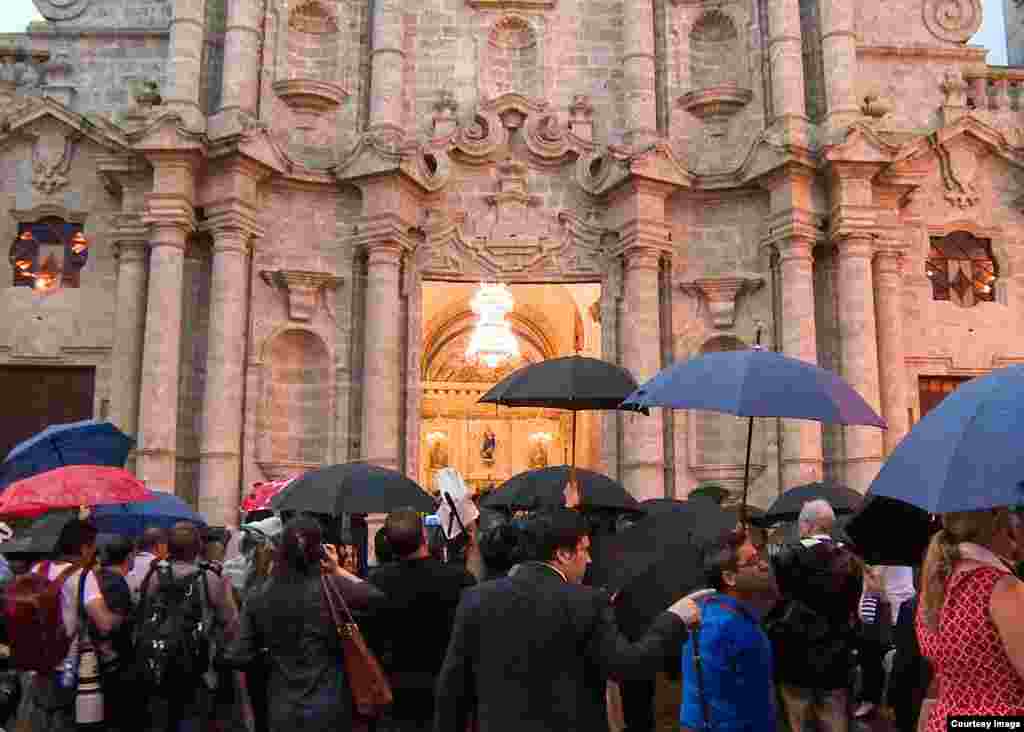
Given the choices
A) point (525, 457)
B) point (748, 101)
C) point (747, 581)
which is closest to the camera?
point (747, 581)

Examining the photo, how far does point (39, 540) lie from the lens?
6.88m

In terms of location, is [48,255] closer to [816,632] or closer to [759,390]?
[759,390]

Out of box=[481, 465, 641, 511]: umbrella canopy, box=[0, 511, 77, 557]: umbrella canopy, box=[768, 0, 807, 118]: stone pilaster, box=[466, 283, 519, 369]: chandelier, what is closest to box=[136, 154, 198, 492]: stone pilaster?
box=[466, 283, 519, 369]: chandelier

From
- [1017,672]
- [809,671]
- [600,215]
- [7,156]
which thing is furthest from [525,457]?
[1017,672]

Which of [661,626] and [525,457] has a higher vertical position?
[525,457]

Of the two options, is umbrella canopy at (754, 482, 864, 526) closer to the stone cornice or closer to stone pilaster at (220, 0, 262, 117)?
the stone cornice

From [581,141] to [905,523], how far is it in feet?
49.0

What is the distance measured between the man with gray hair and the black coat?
4.20 feet

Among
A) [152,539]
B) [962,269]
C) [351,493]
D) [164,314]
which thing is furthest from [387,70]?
[152,539]

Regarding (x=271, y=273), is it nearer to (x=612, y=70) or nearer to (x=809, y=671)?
(x=612, y=70)

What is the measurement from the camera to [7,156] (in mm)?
18391

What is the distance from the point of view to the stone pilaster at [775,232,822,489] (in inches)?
661

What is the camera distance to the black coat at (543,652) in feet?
12.7

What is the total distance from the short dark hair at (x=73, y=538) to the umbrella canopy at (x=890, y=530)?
4201mm
